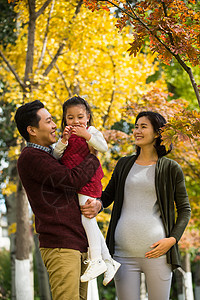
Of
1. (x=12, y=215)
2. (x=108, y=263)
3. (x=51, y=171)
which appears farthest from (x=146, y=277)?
(x=12, y=215)

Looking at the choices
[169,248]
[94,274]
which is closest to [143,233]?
[169,248]

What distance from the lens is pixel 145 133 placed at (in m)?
2.99

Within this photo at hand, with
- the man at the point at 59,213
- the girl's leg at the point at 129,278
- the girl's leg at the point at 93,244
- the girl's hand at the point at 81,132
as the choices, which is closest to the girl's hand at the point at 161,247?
the girl's leg at the point at 129,278

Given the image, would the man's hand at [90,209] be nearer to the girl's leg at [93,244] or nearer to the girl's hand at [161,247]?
the girl's leg at [93,244]

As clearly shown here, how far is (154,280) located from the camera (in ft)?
8.98

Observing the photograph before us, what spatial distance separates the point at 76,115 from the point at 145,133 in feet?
1.99

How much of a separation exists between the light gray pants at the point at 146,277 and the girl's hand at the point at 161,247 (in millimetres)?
40

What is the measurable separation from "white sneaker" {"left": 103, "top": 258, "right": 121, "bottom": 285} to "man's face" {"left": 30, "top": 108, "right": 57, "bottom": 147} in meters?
0.88

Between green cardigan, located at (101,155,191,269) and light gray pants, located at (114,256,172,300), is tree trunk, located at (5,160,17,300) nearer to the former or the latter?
green cardigan, located at (101,155,191,269)

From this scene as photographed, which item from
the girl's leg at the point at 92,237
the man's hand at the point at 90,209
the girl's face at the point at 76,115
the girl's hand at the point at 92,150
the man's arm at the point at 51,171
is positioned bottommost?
the girl's leg at the point at 92,237

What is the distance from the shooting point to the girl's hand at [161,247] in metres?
2.72

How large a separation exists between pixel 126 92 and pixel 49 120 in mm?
5202

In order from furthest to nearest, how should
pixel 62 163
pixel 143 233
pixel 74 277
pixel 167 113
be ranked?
pixel 167 113
pixel 143 233
pixel 62 163
pixel 74 277

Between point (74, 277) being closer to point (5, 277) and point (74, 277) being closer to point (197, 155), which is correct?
point (197, 155)
